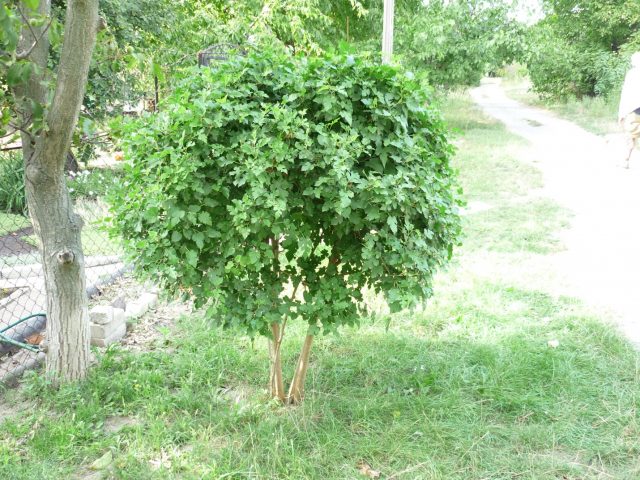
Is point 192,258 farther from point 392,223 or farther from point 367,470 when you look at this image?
point 367,470

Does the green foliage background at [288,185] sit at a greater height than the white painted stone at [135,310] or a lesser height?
greater

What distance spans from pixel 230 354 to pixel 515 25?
52.4 ft

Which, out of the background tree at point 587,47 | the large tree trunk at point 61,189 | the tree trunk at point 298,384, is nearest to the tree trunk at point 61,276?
the large tree trunk at point 61,189

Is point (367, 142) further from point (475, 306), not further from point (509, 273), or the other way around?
point (509, 273)

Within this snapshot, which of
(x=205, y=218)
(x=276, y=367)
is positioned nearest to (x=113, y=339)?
(x=276, y=367)

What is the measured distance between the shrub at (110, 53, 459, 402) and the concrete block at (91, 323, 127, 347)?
136 cm

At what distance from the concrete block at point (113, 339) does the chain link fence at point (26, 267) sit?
34cm

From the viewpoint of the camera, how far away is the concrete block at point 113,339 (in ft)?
12.7

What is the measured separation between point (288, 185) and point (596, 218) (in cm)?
606

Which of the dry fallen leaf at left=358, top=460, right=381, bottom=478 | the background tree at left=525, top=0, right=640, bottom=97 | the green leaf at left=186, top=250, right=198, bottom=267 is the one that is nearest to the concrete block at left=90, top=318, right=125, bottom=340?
the green leaf at left=186, top=250, right=198, bottom=267

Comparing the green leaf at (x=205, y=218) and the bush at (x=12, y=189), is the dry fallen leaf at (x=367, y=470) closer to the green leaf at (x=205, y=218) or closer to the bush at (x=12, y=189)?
the green leaf at (x=205, y=218)

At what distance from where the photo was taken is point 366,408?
3.15m

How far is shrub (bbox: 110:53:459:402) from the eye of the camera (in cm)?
247

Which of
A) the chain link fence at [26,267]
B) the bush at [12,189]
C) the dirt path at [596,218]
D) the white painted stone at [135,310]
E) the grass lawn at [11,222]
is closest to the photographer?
the chain link fence at [26,267]
